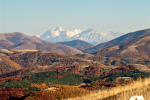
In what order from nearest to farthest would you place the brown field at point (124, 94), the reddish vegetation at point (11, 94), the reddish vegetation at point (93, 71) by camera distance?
1. the brown field at point (124, 94)
2. the reddish vegetation at point (11, 94)
3. the reddish vegetation at point (93, 71)

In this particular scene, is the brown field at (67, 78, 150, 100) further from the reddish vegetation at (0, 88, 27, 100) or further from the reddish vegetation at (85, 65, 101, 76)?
the reddish vegetation at (85, 65, 101, 76)

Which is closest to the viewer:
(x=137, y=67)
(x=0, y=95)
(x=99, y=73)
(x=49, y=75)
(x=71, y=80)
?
(x=0, y=95)

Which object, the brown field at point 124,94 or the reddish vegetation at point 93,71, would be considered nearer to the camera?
the brown field at point 124,94

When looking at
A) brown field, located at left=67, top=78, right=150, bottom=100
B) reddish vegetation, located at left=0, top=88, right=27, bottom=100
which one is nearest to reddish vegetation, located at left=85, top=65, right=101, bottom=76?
reddish vegetation, located at left=0, top=88, right=27, bottom=100

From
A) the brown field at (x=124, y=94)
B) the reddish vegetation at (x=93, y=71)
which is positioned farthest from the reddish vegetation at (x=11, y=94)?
the reddish vegetation at (x=93, y=71)

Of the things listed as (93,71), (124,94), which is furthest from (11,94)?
(93,71)

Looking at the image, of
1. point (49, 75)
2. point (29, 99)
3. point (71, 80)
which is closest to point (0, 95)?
point (29, 99)

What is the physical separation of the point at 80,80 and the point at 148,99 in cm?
11562

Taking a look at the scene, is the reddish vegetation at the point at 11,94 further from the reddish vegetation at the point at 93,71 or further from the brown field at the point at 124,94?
the reddish vegetation at the point at 93,71

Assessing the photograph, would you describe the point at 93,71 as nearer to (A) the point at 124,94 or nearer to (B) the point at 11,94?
(B) the point at 11,94

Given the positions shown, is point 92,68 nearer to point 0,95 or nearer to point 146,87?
point 0,95

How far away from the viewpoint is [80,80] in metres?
138

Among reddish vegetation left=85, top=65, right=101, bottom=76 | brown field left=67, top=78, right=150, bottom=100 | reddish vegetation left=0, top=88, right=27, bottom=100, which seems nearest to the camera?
brown field left=67, top=78, right=150, bottom=100

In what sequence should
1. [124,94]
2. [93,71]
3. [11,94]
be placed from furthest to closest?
1. [93,71]
2. [11,94]
3. [124,94]
